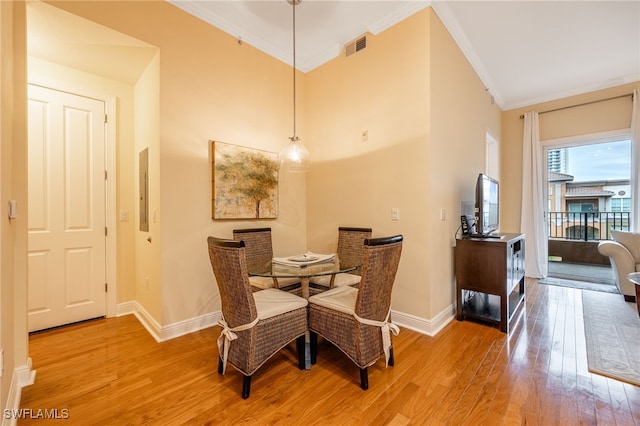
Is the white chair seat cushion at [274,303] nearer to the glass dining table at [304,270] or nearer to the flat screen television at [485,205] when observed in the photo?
the glass dining table at [304,270]

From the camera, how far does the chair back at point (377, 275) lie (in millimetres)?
1637

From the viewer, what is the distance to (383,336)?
1.82m

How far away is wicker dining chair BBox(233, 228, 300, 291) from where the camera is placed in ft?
8.18

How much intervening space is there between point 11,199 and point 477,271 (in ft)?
12.0

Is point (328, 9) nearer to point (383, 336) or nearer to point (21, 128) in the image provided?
point (21, 128)

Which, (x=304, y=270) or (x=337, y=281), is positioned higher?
(x=304, y=270)

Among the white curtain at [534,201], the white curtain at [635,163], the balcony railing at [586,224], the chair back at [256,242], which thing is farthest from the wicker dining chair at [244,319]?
the balcony railing at [586,224]

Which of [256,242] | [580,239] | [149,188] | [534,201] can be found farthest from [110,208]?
[580,239]

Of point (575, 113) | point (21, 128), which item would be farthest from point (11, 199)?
point (575, 113)

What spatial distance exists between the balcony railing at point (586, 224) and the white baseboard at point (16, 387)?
8.09 meters

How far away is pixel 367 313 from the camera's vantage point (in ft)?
5.65

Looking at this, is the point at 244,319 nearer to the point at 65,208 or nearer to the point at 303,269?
the point at 303,269

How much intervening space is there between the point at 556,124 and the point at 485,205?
120 inches

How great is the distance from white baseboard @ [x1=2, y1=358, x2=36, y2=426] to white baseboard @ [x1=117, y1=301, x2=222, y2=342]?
782 mm
